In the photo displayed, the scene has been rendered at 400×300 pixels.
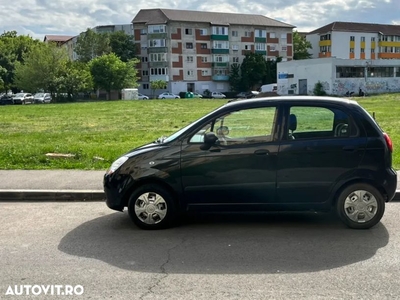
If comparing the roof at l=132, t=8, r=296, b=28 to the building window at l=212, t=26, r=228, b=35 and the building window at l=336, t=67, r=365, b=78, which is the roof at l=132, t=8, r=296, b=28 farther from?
the building window at l=336, t=67, r=365, b=78

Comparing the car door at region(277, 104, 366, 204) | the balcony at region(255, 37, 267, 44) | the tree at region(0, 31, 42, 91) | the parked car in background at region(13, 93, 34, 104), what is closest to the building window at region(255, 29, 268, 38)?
the balcony at region(255, 37, 267, 44)

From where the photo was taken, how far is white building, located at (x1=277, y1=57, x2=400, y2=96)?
5903 centimetres

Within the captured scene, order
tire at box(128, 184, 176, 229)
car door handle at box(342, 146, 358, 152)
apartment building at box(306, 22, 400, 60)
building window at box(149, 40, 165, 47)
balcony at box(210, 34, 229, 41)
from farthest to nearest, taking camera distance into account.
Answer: apartment building at box(306, 22, 400, 60)
balcony at box(210, 34, 229, 41)
building window at box(149, 40, 165, 47)
tire at box(128, 184, 176, 229)
car door handle at box(342, 146, 358, 152)

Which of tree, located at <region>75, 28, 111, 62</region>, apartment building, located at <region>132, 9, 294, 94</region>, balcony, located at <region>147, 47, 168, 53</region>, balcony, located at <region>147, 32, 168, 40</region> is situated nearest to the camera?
balcony, located at <region>147, 32, 168, 40</region>

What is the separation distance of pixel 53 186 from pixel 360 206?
5267mm

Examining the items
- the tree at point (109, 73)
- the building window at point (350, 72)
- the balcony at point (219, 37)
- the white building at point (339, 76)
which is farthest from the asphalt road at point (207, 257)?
the balcony at point (219, 37)

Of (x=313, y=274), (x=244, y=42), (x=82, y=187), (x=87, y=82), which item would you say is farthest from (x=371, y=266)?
(x=244, y=42)

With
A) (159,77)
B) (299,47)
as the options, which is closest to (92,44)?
(159,77)

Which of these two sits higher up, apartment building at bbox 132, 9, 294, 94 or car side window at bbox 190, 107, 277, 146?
apartment building at bbox 132, 9, 294, 94

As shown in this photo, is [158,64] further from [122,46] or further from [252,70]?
[252,70]

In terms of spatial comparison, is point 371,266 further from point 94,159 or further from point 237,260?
point 94,159

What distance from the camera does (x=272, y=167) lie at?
5.16 meters

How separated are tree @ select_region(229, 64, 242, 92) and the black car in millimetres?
74435

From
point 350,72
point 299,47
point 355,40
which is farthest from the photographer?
point 299,47
